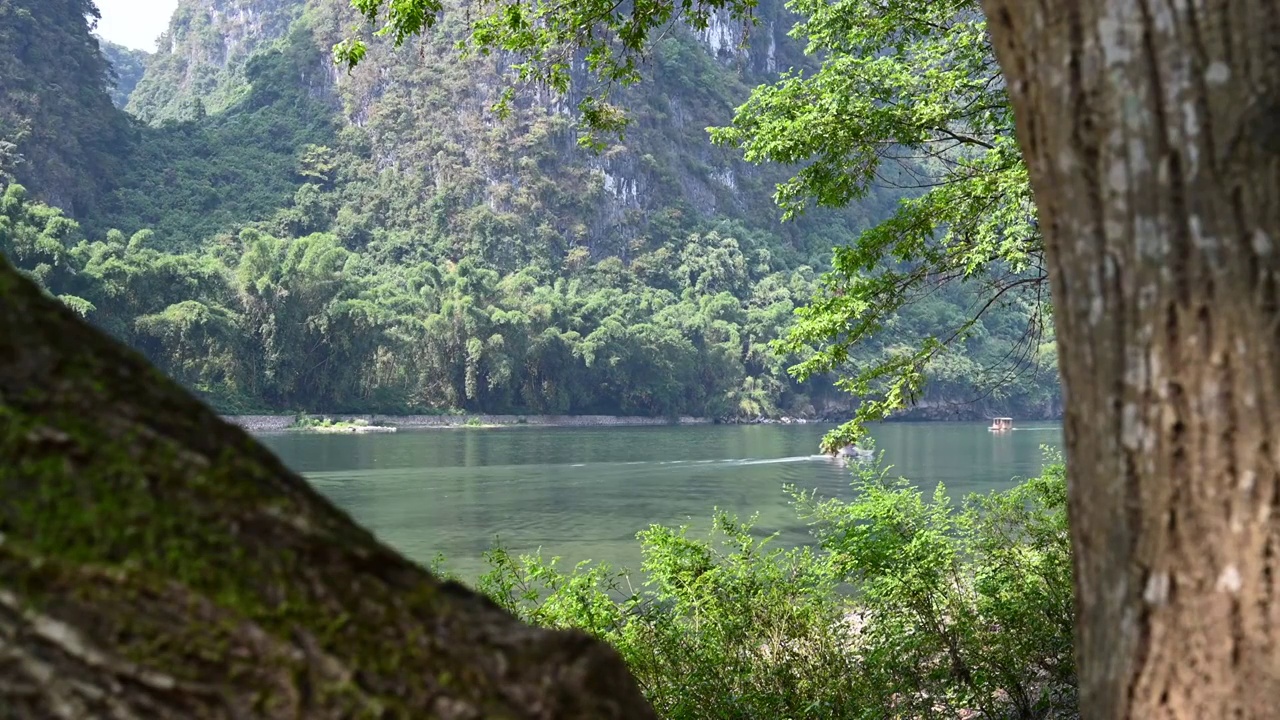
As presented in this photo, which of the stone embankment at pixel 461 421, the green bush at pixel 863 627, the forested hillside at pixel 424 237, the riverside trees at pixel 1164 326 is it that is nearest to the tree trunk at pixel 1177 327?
the riverside trees at pixel 1164 326

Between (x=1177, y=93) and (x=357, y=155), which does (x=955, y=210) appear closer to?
(x=1177, y=93)

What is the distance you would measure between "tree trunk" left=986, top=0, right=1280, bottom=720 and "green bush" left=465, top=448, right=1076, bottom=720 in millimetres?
2860

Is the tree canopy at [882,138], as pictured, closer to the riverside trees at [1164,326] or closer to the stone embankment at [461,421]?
the riverside trees at [1164,326]

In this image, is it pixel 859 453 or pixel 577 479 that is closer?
pixel 577 479

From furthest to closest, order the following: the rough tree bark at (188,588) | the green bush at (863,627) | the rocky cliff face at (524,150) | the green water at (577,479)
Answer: the rocky cliff face at (524,150), the green water at (577,479), the green bush at (863,627), the rough tree bark at (188,588)

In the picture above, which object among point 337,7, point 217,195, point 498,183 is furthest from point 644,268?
point 337,7

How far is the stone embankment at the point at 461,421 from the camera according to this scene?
2029 inches

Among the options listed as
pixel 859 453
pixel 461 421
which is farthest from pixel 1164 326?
pixel 461 421

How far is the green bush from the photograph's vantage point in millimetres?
4312

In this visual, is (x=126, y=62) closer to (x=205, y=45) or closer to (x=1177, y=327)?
(x=205, y=45)

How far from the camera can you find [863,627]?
512cm

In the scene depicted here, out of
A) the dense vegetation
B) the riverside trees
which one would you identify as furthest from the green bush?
the dense vegetation

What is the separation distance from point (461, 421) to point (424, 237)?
30873 mm

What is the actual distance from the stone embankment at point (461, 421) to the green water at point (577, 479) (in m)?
3.09
